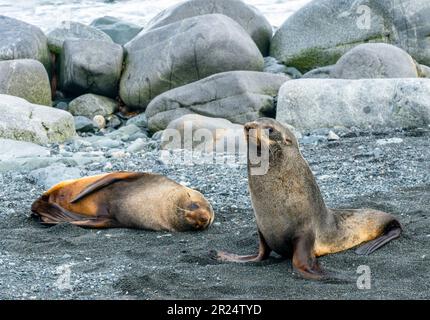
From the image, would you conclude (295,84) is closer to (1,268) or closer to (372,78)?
(372,78)

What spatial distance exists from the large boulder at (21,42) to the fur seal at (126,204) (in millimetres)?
6998

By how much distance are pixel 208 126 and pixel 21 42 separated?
4820mm

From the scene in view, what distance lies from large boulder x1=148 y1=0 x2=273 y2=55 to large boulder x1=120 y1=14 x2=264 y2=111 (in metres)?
1.16

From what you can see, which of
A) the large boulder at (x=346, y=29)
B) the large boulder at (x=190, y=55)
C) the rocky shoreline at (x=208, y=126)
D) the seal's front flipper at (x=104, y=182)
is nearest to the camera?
the rocky shoreline at (x=208, y=126)

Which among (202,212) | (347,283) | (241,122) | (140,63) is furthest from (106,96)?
(347,283)

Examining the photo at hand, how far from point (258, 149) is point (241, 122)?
6.13 meters

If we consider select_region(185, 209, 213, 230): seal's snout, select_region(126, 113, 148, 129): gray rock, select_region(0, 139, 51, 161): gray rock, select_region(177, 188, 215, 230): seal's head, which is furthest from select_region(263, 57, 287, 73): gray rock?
select_region(185, 209, 213, 230): seal's snout

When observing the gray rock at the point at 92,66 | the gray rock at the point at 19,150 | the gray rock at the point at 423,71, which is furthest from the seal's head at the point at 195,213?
the gray rock at the point at 92,66

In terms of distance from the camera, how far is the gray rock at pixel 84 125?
13180 millimetres

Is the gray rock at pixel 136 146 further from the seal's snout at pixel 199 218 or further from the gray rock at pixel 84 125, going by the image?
the seal's snout at pixel 199 218

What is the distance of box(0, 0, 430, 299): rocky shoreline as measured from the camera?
5.52 m

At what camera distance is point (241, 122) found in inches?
470

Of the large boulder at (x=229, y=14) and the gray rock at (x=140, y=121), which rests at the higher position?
the large boulder at (x=229, y=14)

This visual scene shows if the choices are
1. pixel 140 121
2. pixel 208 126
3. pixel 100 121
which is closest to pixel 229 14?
pixel 140 121
